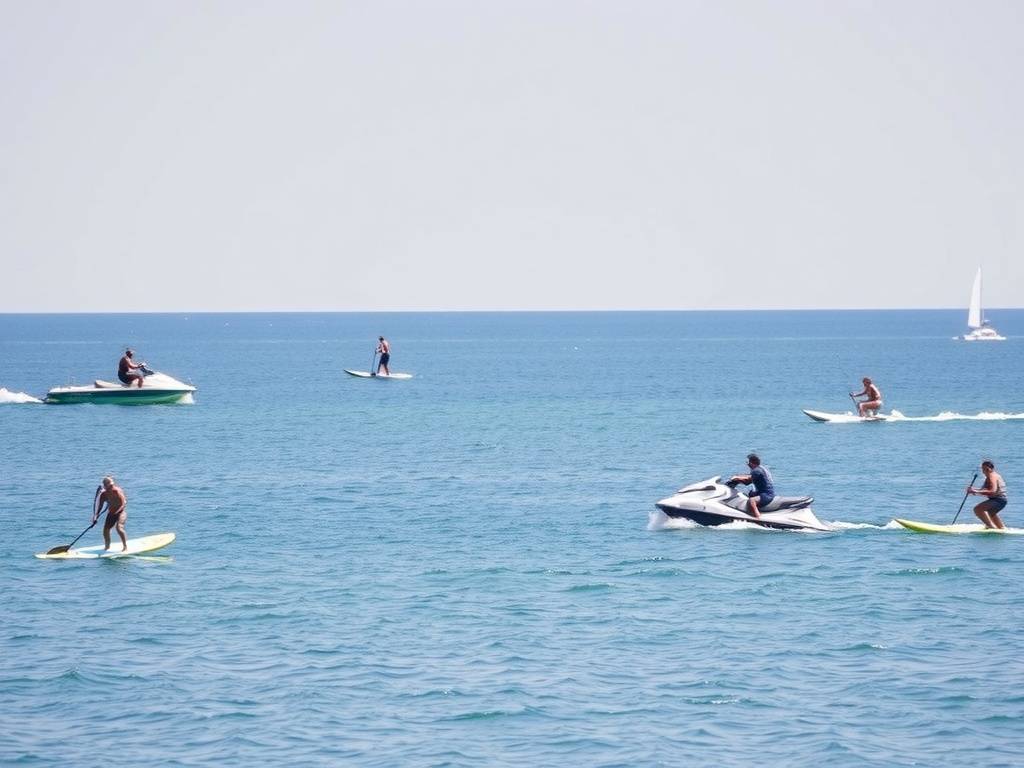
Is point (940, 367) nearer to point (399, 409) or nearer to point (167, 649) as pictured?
point (399, 409)

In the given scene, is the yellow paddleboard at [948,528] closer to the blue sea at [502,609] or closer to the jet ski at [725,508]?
the blue sea at [502,609]

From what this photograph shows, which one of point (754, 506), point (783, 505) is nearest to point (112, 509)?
point (754, 506)

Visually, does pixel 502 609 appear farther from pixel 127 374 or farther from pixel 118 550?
pixel 127 374

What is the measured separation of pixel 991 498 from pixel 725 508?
6.28 metres

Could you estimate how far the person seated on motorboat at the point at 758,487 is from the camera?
36094 millimetres

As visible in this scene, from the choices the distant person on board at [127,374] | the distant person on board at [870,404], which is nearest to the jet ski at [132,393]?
the distant person on board at [127,374]

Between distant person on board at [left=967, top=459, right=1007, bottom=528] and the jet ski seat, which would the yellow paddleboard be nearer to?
distant person on board at [left=967, top=459, right=1007, bottom=528]

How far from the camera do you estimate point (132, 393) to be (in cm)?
7394

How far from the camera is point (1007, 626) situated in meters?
27.2

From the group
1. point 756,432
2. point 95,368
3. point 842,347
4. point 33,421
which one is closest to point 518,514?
point 756,432

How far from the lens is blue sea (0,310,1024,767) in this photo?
21.3m

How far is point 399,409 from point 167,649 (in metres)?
53.6

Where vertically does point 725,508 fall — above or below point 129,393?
above

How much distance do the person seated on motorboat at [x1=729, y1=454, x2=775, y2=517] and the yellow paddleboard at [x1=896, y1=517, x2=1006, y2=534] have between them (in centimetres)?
342
